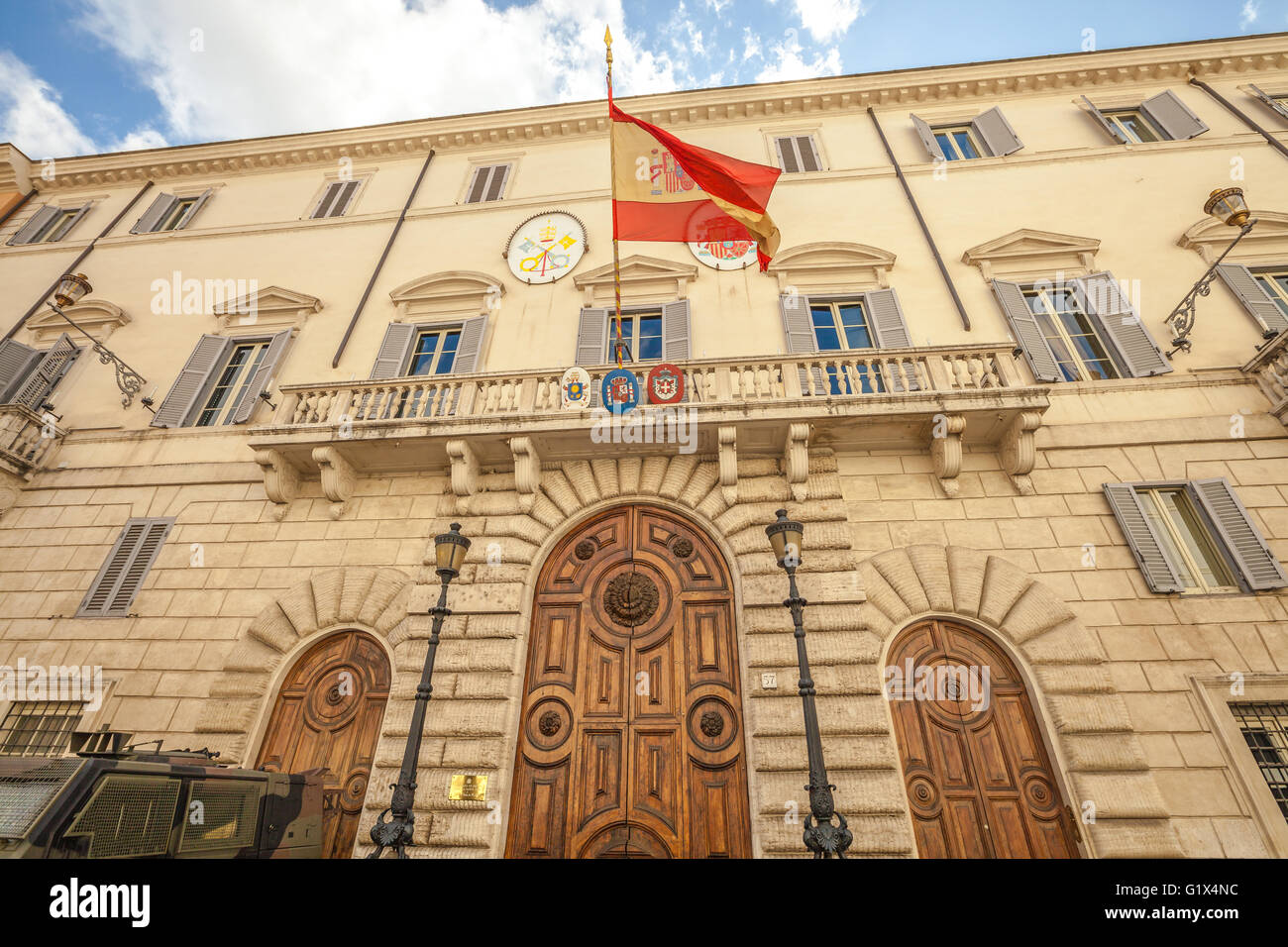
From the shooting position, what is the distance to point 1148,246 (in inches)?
405

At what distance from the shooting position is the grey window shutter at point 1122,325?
884 cm

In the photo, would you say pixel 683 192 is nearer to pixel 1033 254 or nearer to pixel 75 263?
pixel 1033 254

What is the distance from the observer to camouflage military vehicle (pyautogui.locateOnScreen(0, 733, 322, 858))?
3.94 metres

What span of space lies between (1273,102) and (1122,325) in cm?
928

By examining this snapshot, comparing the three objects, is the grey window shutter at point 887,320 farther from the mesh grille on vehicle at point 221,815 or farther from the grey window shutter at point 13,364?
the grey window shutter at point 13,364

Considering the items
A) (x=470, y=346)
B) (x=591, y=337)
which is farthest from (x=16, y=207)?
(x=591, y=337)

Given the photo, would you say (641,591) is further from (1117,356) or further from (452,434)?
(1117,356)

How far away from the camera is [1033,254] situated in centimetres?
1044

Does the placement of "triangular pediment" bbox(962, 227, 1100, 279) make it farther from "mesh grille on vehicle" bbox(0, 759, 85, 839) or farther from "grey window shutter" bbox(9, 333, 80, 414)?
"grey window shutter" bbox(9, 333, 80, 414)

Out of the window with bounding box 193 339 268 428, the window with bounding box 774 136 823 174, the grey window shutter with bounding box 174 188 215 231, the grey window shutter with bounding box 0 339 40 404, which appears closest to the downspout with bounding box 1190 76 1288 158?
the window with bounding box 774 136 823 174

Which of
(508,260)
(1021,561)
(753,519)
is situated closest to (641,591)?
(753,519)

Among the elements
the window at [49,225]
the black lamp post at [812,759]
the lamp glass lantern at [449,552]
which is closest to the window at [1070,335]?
the black lamp post at [812,759]

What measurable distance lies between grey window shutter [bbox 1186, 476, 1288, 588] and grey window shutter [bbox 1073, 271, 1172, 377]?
2181 millimetres

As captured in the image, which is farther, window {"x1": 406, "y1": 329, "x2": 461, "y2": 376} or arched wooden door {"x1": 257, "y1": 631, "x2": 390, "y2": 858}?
window {"x1": 406, "y1": 329, "x2": 461, "y2": 376}
